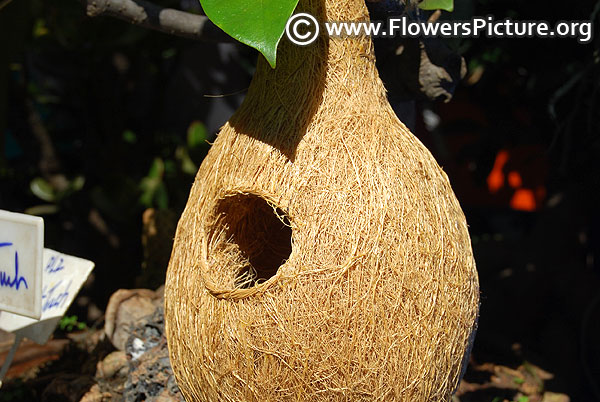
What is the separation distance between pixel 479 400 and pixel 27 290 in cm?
165

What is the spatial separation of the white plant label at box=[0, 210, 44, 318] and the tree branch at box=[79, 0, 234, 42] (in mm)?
710

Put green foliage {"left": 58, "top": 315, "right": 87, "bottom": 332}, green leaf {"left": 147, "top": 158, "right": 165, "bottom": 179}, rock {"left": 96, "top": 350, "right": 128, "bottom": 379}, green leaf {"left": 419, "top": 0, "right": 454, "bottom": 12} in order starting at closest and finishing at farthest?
green leaf {"left": 419, "top": 0, "right": 454, "bottom": 12}, rock {"left": 96, "top": 350, "right": 128, "bottom": 379}, green foliage {"left": 58, "top": 315, "right": 87, "bottom": 332}, green leaf {"left": 147, "top": 158, "right": 165, "bottom": 179}

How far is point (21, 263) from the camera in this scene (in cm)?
194

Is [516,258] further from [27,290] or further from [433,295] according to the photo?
[27,290]

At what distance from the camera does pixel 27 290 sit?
194 cm

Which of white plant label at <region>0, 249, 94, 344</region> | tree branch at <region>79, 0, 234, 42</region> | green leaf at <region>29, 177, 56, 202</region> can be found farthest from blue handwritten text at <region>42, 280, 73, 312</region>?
green leaf at <region>29, 177, 56, 202</region>

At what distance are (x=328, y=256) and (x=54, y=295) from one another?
1.23 metres

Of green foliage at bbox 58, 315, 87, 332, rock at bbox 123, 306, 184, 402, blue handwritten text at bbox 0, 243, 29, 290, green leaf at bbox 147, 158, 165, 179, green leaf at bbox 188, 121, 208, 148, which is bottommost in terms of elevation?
green foliage at bbox 58, 315, 87, 332

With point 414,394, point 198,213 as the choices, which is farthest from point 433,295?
point 198,213

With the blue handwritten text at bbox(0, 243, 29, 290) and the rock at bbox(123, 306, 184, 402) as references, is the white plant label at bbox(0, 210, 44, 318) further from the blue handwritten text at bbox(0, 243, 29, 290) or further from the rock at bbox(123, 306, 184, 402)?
the rock at bbox(123, 306, 184, 402)

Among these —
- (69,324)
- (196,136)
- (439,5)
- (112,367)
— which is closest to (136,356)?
(112,367)

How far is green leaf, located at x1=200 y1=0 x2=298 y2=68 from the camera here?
1.44 m

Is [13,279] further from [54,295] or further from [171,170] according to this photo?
[171,170]

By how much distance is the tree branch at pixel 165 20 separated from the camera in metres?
2.07
